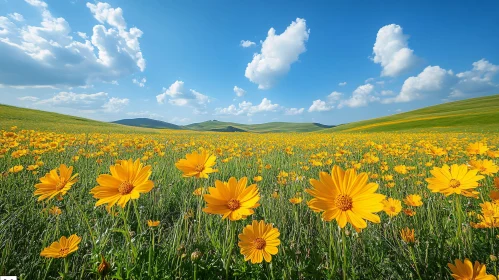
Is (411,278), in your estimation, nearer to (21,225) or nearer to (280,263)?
(280,263)

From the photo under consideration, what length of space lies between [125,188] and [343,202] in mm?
1192

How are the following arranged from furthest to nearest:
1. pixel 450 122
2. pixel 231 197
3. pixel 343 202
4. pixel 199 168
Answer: pixel 450 122 → pixel 199 168 → pixel 231 197 → pixel 343 202

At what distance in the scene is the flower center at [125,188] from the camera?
1314 mm

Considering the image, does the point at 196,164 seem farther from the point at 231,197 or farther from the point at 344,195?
the point at 344,195

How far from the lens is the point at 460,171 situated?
1.65m

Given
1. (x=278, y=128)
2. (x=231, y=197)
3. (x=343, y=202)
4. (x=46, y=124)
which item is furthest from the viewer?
(x=278, y=128)

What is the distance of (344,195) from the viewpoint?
127 centimetres

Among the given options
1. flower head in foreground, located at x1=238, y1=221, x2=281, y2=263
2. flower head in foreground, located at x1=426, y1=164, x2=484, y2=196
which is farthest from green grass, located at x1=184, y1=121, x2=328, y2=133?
flower head in foreground, located at x1=238, y1=221, x2=281, y2=263

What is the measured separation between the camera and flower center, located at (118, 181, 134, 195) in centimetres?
131

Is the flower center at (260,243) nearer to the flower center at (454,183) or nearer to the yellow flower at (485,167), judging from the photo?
the flower center at (454,183)

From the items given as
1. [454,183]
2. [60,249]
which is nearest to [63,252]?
[60,249]

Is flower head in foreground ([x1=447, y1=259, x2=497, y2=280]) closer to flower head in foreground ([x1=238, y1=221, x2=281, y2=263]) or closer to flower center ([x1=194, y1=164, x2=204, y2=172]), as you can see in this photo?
flower head in foreground ([x1=238, y1=221, x2=281, y2=263])

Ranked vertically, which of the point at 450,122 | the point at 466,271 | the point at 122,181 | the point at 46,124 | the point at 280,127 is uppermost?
the point at 46,124

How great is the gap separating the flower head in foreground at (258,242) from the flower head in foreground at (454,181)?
1064mm
